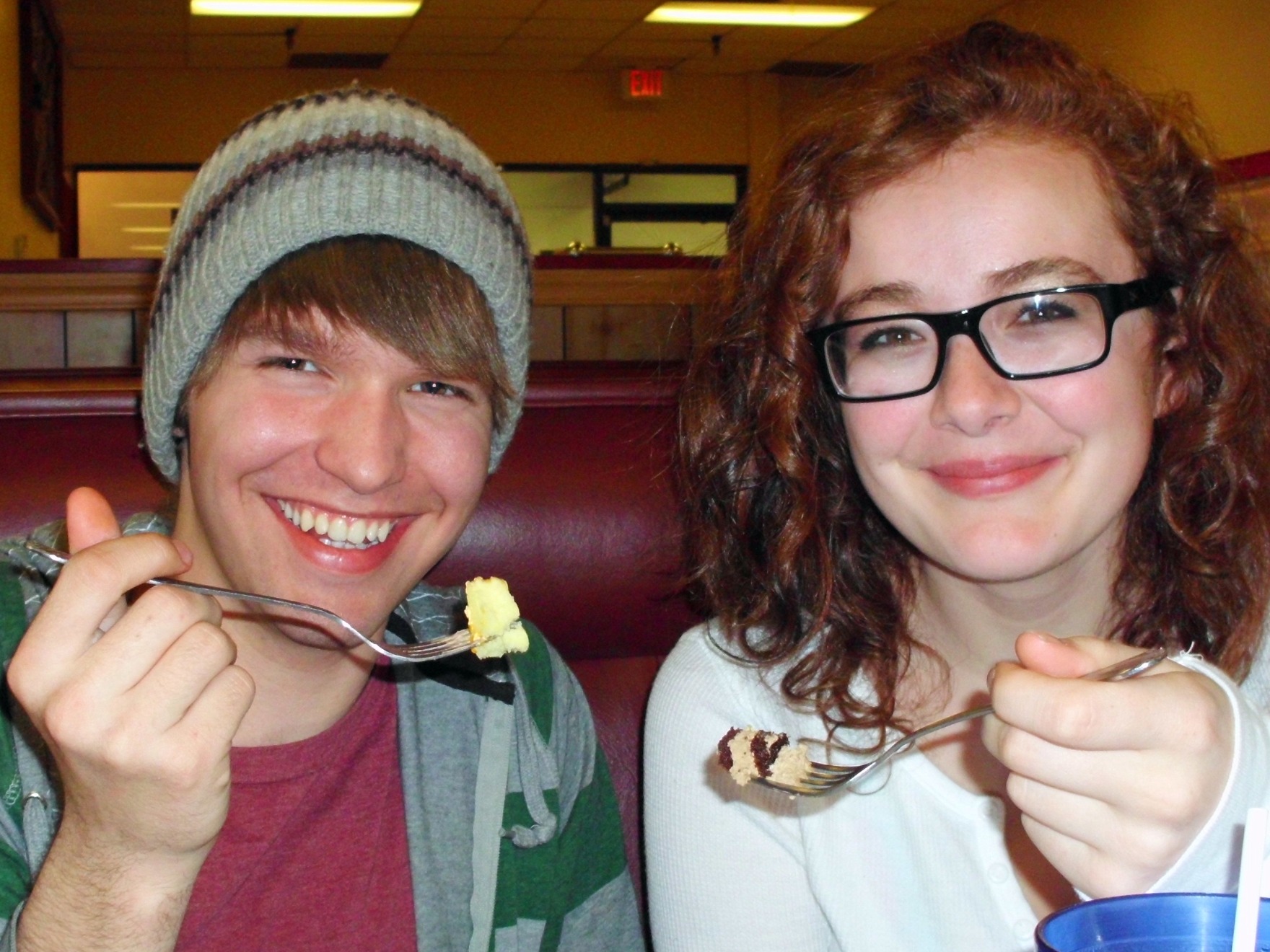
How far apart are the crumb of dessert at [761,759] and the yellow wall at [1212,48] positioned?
7305 millimetres

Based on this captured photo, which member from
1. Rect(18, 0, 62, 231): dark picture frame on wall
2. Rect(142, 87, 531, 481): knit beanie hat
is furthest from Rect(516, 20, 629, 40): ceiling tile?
Rect(142, 87, 531, 481): knit beanie hat

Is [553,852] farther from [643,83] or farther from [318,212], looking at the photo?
[643,83]

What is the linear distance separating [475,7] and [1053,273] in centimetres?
863

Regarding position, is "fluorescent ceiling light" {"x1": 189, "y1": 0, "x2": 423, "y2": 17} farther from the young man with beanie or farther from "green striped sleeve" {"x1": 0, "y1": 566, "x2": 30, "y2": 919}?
"green striped sleeve" {"x1": 0, "y1": 566, "x2": 30, "y2": 919}

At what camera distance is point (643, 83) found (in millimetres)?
11359

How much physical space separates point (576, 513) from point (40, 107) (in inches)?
300

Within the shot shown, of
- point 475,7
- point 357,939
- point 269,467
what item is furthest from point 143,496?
point 475,7

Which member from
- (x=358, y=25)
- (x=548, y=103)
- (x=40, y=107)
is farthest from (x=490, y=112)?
(x=40, y=107)

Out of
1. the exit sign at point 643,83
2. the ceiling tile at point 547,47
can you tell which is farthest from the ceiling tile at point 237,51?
the exit sign at point 643,83

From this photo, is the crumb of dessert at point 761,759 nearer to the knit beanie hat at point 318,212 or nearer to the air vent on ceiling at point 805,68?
Result: the knit beanie hat at point 318,212

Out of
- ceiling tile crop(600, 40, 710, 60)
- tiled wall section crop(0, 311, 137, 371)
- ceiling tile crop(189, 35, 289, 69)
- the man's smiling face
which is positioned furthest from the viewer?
ceiling tile crop(600, 40, 710, 60)

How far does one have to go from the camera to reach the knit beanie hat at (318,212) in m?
1.33

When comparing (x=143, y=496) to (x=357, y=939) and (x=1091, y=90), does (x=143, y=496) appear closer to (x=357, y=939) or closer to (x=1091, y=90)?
(x=357, y=939)

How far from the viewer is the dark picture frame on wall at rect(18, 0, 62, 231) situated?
732 cm
